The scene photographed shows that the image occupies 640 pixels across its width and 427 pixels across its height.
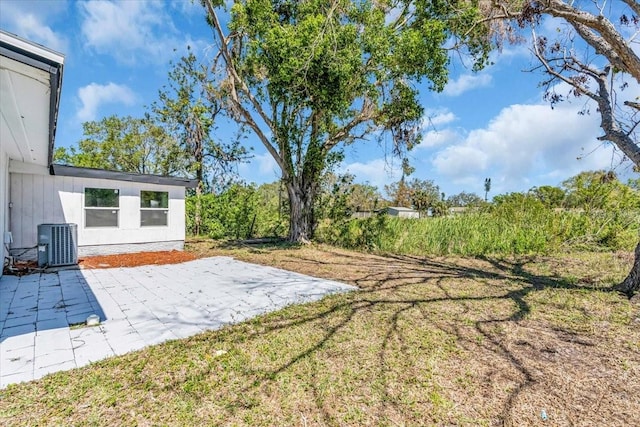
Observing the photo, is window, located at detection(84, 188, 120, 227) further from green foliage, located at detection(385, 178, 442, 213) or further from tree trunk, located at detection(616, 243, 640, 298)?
green foliage, located at detection(385, 178, 442, 213)

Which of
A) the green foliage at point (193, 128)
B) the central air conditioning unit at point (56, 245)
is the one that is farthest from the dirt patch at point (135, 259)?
the green foliage at point (193, 128)

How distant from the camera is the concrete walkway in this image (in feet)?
9.27

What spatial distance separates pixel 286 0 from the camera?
948 cm

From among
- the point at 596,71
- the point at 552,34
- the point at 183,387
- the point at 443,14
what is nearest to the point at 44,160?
the point at 183,387

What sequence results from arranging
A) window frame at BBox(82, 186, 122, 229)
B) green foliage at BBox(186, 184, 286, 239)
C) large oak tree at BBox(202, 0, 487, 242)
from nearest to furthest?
large oak tree at BBox(202, 0, 487, 242)
window frame at BBox(82, 186, 122, 229)
green foliage at BBox(186, 184, 286, 239)

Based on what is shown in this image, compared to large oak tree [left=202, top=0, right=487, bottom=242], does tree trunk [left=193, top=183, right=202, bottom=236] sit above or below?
below

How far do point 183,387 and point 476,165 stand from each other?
48362mm

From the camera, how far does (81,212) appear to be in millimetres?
7711

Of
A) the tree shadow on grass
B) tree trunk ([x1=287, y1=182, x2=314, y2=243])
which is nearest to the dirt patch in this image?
tree trunk ([x1=287, y1=182, x2=314, y2=243])

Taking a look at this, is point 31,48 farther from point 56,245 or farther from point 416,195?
point 416,195

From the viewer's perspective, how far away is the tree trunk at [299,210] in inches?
418

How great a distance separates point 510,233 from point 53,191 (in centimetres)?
1228

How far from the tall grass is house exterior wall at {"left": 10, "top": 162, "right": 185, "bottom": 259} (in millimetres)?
6027

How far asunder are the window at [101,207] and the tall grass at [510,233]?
7.20 metres
